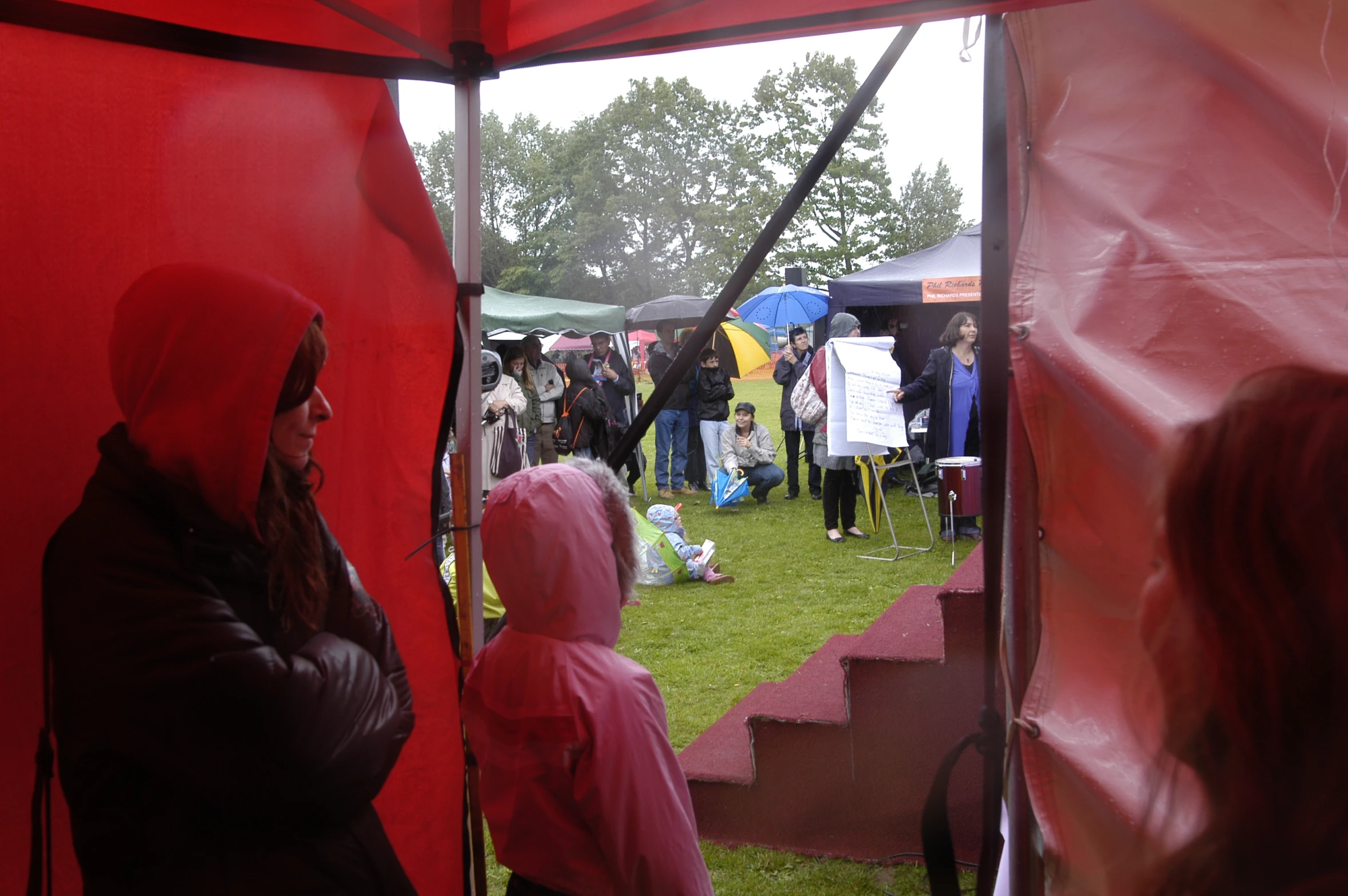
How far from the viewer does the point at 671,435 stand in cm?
1230

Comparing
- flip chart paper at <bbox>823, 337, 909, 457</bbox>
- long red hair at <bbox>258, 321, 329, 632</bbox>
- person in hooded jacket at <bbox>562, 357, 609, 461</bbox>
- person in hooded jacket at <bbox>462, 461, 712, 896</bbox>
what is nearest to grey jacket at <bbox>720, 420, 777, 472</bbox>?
person in hooded jacket at <bbox>562, 357, 609, 461</bbox>

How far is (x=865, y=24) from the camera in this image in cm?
207

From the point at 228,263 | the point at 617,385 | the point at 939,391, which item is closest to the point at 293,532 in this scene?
the point at 228,263

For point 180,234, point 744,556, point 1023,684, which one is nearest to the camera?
point 1023,684

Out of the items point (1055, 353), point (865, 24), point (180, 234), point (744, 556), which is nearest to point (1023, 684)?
point (1055, 353)

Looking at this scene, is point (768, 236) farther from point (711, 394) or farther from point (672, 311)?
point (672, 311)

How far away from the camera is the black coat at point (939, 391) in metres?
8.29

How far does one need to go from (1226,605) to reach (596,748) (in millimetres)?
1189

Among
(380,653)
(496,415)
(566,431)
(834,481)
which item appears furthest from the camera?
(566,431)

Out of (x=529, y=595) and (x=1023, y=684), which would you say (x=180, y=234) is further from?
(x=1023, y=684)

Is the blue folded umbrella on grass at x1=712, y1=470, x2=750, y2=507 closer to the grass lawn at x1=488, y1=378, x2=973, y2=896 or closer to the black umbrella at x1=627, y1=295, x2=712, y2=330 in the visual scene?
the grass lawn at x1=488, y1=378, x2=973, y2=896

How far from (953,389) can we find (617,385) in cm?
543

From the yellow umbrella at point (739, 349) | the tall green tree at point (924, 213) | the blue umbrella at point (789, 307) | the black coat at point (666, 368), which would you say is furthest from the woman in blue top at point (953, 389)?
the tall green tree at point (924, 213)

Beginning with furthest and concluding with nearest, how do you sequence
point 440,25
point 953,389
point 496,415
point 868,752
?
point 496,415, point 953,389, point 868,752, point 440,25
